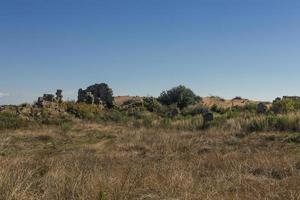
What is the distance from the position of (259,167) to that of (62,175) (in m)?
4.34

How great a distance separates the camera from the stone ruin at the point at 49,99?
3962 centimetres

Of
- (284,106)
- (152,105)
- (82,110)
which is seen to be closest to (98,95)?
(152,105)

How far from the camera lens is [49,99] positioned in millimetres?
42438

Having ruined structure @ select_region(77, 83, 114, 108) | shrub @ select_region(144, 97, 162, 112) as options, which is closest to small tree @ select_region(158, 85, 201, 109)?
shrub @ select_region(144, 97, 162, 112)

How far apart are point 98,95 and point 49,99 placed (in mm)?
6461

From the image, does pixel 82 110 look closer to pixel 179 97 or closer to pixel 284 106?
pixel 179 97

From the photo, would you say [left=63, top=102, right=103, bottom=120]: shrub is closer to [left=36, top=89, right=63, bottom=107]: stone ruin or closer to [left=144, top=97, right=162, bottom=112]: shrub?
[left=36, top=89, right=63, bottom=107]: stone ruin

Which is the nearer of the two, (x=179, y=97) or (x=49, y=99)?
(x=49, y=99)

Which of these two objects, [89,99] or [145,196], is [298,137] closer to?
[145,196]

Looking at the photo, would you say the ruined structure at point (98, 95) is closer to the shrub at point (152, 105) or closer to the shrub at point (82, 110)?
the shrub at point (152, 105)

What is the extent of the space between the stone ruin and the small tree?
10.1m

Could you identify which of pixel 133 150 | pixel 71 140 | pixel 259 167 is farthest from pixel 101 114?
pixel 259 167

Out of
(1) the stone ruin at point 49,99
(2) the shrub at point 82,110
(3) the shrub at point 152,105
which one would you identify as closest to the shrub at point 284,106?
(3) the shrub at point 152,105

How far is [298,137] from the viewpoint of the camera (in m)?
18.3
